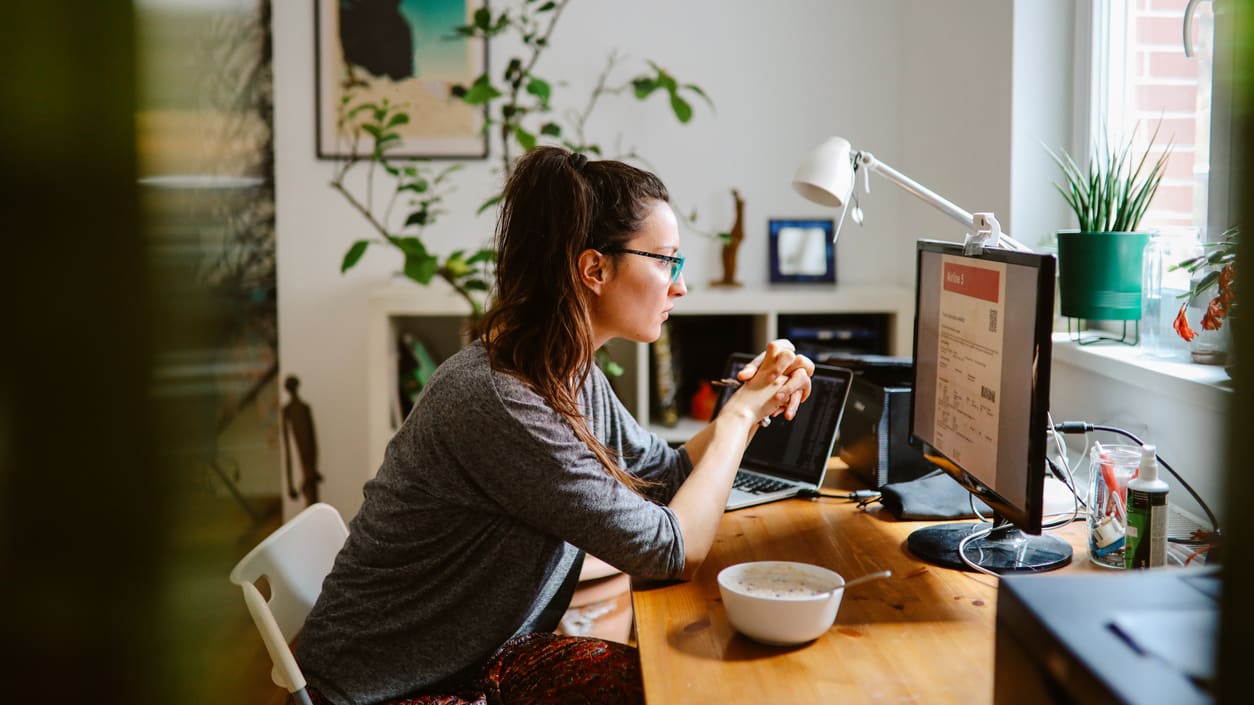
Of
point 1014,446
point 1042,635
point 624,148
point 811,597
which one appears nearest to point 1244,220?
point 1042,635

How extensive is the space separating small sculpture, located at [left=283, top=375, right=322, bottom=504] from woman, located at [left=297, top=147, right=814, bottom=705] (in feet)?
6.13

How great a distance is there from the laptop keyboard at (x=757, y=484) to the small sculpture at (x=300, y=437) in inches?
72.4

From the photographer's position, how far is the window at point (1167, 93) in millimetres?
1844

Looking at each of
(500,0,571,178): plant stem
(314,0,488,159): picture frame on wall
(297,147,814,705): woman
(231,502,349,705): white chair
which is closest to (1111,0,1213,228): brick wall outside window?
(297,147,814,705): woman

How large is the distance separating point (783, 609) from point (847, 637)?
10cm

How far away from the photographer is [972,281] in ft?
4.47

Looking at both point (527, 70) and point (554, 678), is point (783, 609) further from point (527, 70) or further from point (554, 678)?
point (527, 70)

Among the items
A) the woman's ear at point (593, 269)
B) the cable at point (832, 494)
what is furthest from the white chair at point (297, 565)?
the cable at point (832, 494)

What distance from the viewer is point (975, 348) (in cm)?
136

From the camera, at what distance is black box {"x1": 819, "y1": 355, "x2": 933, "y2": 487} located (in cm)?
173

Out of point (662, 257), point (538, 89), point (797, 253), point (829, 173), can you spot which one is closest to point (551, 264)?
point (662, 257)

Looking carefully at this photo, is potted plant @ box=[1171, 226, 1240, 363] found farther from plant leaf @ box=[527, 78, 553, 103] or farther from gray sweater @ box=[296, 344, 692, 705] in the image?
plant leaf @ box=[527, 78, 553, 103]

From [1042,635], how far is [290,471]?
2.99m

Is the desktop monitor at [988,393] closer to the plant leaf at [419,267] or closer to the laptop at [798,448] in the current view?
the laptop at [798,448]
